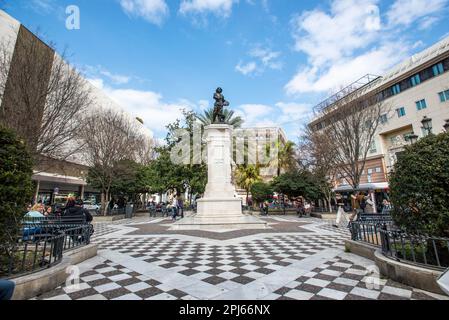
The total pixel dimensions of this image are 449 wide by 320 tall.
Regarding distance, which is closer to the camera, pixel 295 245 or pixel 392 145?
pixel 295 245

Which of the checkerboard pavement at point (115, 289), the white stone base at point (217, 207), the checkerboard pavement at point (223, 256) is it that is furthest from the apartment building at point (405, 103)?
the checkerboard pavement at point (115, 289)

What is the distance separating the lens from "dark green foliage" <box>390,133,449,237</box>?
3.80m

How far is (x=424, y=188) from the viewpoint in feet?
13.0

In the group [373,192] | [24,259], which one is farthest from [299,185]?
[24,259]

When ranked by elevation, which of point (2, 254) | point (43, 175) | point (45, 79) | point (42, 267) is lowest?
point (42, 267)

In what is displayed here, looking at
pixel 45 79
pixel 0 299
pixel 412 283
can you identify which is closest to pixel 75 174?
pixel 45 79

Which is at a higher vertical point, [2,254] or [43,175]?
[43,175]

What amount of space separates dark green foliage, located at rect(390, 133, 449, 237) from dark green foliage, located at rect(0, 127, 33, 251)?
7156 millimetres

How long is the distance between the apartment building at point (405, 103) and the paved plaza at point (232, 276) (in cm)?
1612

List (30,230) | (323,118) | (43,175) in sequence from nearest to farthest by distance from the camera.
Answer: (30,230) < (323,118) < (43,175)

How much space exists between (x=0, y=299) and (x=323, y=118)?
21.3 m
